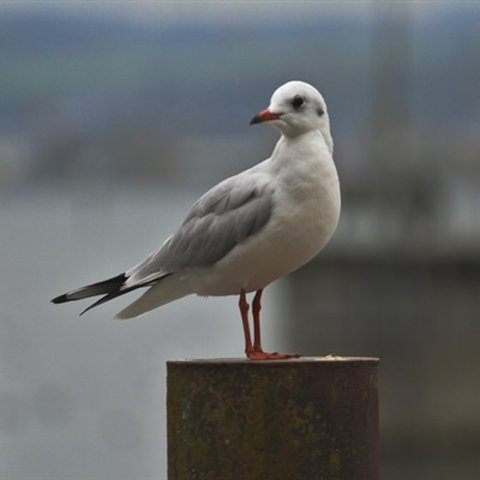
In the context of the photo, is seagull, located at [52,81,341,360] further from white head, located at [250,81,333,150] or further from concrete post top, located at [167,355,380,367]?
concrete post top, located at [167,355,380,367]

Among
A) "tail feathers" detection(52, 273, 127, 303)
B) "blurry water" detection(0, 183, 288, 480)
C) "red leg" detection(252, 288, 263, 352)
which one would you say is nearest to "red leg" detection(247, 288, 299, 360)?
"red leg" detection(252, 288, 263, 352)

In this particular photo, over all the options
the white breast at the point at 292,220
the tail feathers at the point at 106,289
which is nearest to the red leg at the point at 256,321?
the white breast at the point at 292,220

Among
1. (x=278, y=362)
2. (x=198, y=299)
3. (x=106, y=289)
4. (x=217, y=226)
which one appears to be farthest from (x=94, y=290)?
(x=198, y=299)

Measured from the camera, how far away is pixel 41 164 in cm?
4047

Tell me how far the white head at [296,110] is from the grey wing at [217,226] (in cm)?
19

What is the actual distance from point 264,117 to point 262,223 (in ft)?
1.00

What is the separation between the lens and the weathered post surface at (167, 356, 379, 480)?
3977mm

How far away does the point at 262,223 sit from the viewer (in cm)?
459

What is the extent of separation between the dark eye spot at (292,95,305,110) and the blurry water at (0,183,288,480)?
14642mm

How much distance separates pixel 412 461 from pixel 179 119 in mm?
29383

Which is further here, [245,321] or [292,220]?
[245,321]

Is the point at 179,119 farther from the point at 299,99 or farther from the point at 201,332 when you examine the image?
the point at 299,99

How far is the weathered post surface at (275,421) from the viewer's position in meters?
3.98

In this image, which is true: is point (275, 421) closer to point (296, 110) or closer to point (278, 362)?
point (278, 362)
